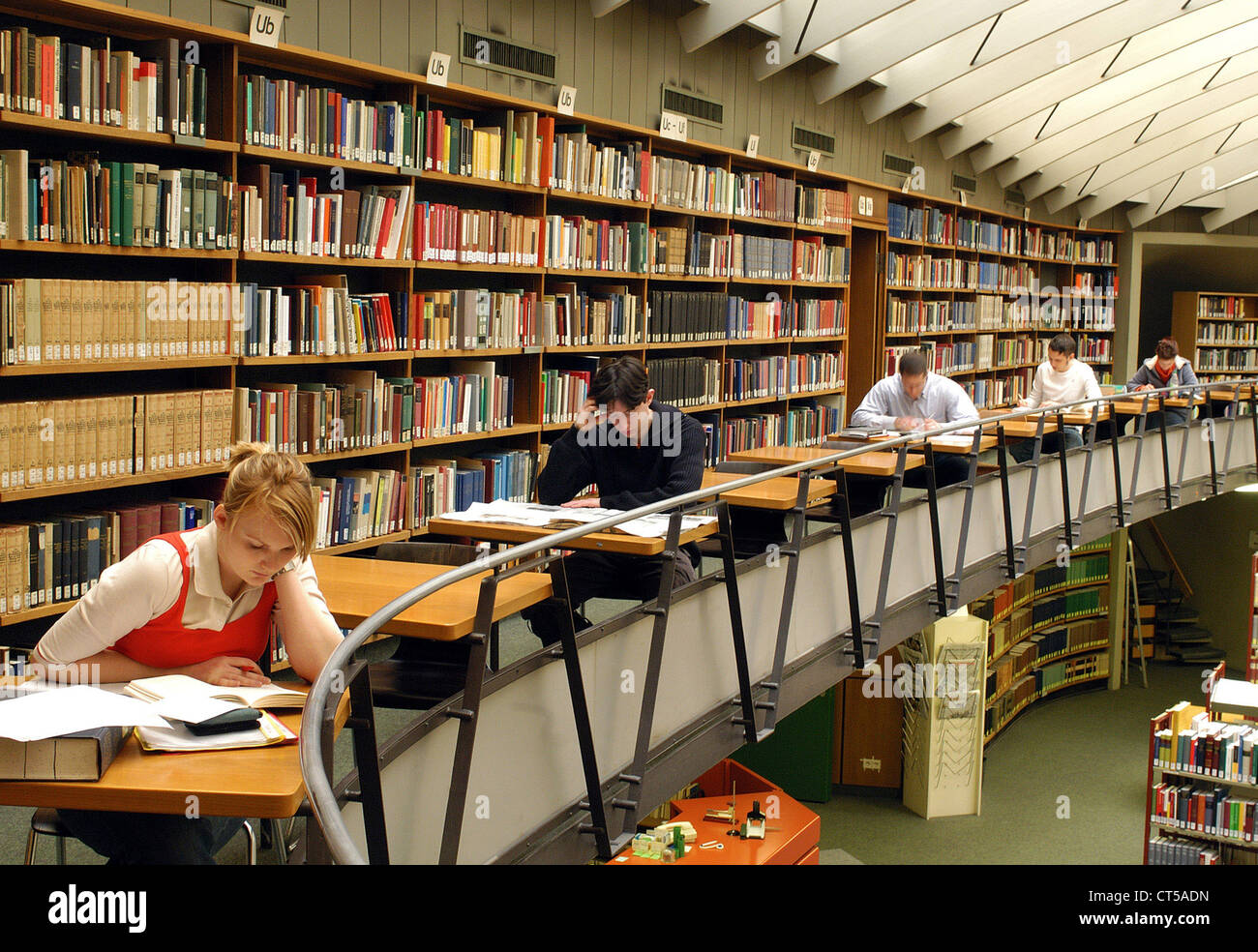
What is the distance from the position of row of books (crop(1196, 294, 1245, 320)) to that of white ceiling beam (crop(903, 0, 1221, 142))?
6877 mm

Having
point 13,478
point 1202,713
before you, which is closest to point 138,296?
point 13,478

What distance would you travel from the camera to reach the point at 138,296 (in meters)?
4.17

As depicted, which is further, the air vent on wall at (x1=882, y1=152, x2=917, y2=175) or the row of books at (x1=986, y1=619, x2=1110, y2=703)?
the row of books at (x1=986, y1=619, x2=1110, y2=703)

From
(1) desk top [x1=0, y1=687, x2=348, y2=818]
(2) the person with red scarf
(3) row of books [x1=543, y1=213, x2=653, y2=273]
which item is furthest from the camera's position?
(2) the person with red scarf

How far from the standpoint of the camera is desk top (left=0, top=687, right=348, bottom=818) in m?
1.69

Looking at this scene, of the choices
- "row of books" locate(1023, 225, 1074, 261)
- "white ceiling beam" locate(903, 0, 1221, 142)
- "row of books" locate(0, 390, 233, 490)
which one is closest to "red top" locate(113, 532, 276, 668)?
"row of books" locate(0, 390, 233, 490)

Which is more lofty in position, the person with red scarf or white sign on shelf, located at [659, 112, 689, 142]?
white sign on shelf, located at [659, 112, 689, 142]

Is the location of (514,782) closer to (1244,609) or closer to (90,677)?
(90,677)

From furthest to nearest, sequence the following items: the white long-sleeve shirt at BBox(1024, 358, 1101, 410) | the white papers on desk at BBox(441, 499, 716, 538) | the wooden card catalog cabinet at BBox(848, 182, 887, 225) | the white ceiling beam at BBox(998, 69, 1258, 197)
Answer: the white ceiling beam at BBox(998, 69, 1258, 197) < the wooden card catalog cabinet at BBox(848, 182, 887, 225) < the white long-sleeve shirt at BBox(1024, 358, 1101, 410) < the white papers on desk at BBox(441, 499, 716, 538)

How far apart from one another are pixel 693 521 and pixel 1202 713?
261 inches

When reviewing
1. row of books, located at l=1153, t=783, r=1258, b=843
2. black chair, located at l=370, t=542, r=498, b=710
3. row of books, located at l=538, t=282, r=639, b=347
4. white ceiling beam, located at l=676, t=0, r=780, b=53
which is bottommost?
row of books, located at l=1153, t=783, r=1258, b=843

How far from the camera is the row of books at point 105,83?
3734mm

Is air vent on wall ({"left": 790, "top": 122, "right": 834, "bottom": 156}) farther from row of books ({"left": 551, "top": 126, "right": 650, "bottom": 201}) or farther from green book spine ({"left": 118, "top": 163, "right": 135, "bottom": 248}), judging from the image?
green book spine ({"left": 118, "top": 163, "right": 135, "bottom": 248})

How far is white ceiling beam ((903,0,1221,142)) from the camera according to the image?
8.45 metres
